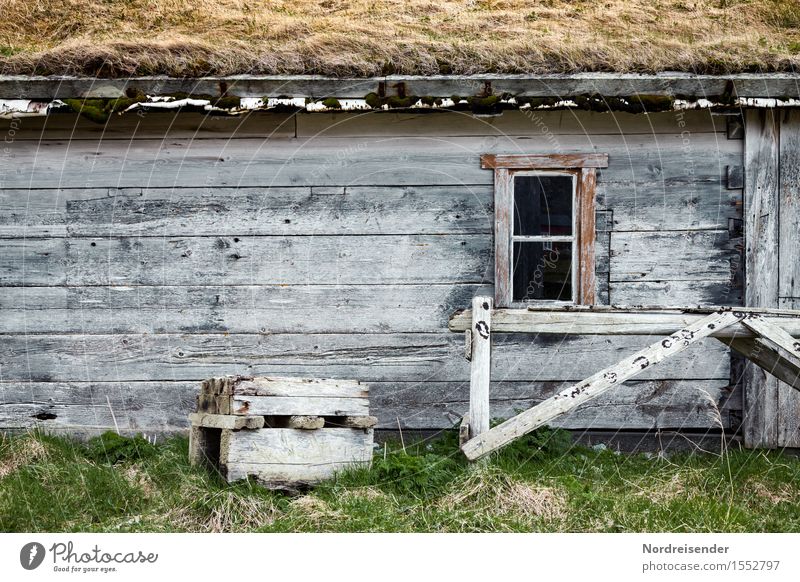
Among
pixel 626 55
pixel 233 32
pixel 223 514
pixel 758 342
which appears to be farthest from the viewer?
pixel 233 32

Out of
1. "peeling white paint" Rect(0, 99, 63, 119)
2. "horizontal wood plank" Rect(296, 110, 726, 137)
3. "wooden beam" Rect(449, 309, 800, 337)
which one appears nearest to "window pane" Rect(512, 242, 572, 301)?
"horizontal wood plank" Rect(296, 110, 726, 137)

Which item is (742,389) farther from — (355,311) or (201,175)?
(201,175)

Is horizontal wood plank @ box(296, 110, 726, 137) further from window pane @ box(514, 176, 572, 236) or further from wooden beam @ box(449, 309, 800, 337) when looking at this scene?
wooden beam @ box(449, 309, 800, 337)

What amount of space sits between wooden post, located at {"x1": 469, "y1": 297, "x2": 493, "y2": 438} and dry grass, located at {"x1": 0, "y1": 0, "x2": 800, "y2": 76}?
1.94 metres

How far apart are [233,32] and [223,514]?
4.09m

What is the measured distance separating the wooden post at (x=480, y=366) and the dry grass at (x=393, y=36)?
6.36 ft

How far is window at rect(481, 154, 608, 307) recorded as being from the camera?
21.9ft

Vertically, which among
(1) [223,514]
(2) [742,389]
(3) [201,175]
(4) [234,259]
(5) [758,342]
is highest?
(3) [201,175]

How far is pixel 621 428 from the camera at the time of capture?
6781 mm

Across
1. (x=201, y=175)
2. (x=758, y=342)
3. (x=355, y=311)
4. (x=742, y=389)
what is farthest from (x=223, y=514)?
(x=742, y=389)

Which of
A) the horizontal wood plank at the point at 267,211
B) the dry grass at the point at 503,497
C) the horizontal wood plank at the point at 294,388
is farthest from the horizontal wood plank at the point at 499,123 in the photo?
the dry grass at the point at 503,497

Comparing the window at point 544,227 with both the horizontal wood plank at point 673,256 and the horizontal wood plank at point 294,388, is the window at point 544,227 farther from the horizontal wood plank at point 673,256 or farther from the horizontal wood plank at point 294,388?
the horizontal wood plank at point 294,388

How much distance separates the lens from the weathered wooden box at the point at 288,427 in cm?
526

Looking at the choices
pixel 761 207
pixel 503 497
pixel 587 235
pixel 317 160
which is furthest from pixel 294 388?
pixel 761 207
